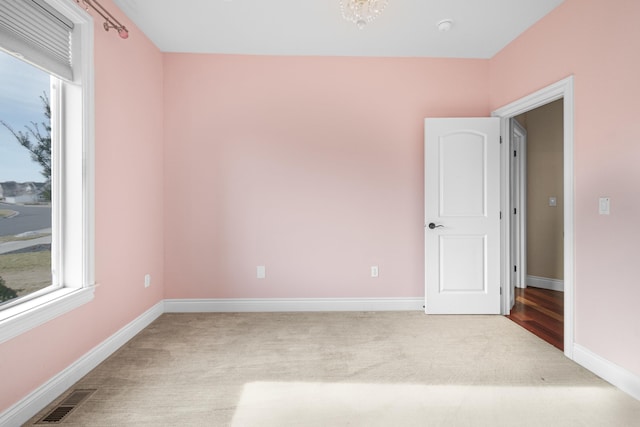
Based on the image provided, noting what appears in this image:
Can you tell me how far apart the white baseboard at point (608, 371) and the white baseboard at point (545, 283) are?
2166mm

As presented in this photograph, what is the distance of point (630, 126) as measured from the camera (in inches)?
75.7

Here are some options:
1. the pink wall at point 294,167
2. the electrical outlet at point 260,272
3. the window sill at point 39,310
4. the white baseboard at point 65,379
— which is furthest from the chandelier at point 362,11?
the white baseboard at point 65,379

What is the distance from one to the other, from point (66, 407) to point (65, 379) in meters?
0.23

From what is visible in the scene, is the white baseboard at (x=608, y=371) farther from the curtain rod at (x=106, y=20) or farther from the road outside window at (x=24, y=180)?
the curtain rod at (x=106, y=20)

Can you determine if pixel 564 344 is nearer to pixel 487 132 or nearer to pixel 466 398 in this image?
pixel 466 398

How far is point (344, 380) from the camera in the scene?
80.9 inches

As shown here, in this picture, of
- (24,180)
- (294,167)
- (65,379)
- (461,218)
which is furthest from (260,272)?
(461,218)

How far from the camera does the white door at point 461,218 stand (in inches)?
125

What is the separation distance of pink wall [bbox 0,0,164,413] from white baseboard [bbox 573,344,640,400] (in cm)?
361

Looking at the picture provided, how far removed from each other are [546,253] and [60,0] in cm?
564

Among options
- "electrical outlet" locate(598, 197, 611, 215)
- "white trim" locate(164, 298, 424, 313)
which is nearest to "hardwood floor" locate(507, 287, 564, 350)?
"white trim" locate(164, 298, 424, 313)

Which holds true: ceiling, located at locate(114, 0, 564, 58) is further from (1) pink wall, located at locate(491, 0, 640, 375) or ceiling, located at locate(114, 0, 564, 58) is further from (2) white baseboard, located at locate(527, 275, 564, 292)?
(2) white baseboard, located at locate(527, 275, 564, 292)

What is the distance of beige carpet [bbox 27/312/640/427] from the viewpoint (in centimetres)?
172

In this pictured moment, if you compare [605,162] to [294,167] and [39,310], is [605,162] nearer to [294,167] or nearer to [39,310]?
[294,167]
